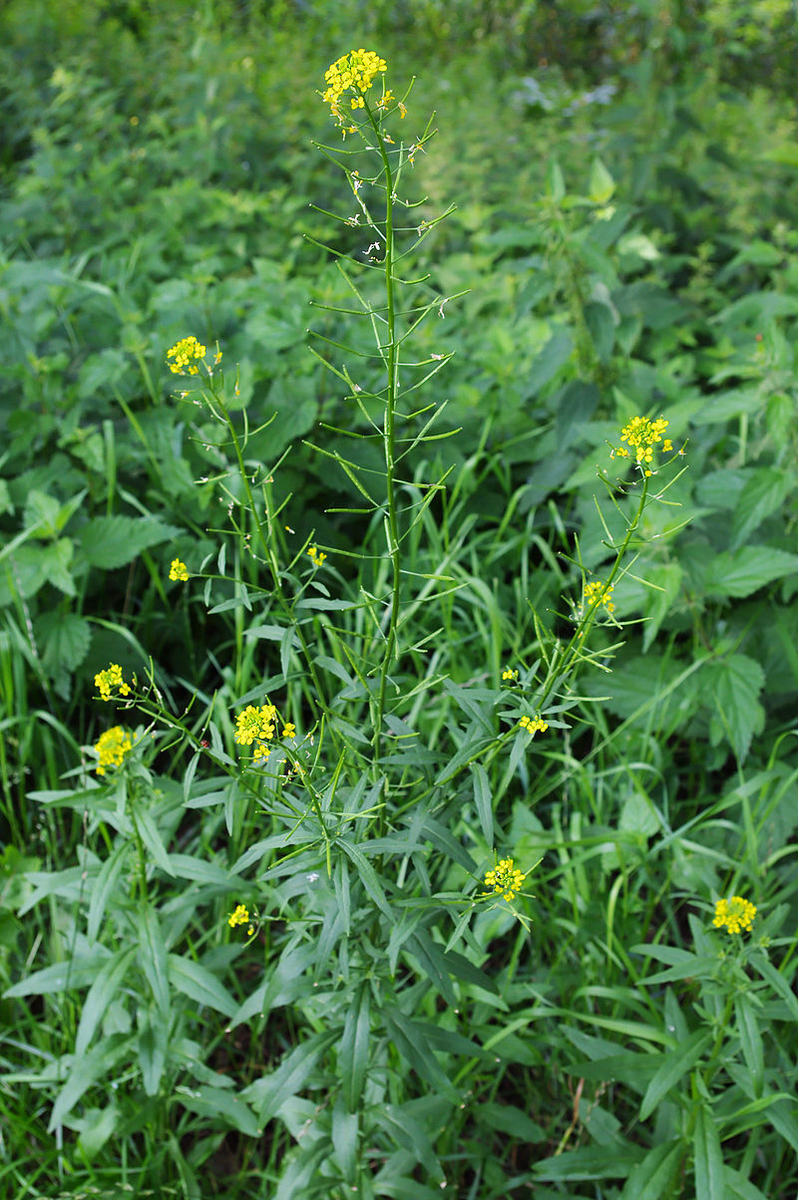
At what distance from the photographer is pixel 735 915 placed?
1.35 m

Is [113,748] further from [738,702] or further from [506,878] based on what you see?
[738,702]

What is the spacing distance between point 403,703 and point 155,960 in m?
0.54

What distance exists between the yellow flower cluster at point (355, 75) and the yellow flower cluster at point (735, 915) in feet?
3.55

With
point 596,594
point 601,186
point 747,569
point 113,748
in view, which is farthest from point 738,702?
point 601,186

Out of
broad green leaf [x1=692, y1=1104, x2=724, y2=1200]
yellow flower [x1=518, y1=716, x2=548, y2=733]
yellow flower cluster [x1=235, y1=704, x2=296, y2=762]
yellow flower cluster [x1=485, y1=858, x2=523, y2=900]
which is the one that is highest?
yellow flower cluster [x1=235, y1=704, x2=296, y2=762]

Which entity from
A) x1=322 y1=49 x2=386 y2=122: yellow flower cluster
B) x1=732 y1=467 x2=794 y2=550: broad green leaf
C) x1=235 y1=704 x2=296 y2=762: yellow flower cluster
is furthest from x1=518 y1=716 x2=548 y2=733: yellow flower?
x1=732 y1=467 x2=794 y2=550: broad green leaf

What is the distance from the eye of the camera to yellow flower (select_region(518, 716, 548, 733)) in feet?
3.64

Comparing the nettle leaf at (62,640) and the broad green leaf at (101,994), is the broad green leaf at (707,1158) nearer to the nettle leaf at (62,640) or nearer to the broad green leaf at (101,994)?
the broad green leaf at (101,994)

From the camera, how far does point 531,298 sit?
2.51 meters

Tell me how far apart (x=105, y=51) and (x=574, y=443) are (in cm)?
414

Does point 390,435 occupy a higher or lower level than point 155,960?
higher

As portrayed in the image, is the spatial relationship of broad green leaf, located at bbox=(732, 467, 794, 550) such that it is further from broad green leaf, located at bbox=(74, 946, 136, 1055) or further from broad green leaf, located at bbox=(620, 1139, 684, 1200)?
broad green leaf, located at bbox=(74, 946, 136, 1055)

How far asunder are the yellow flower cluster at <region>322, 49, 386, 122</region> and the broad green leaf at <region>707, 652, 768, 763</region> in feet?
4.39

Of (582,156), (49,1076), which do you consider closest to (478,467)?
(49,1076)
